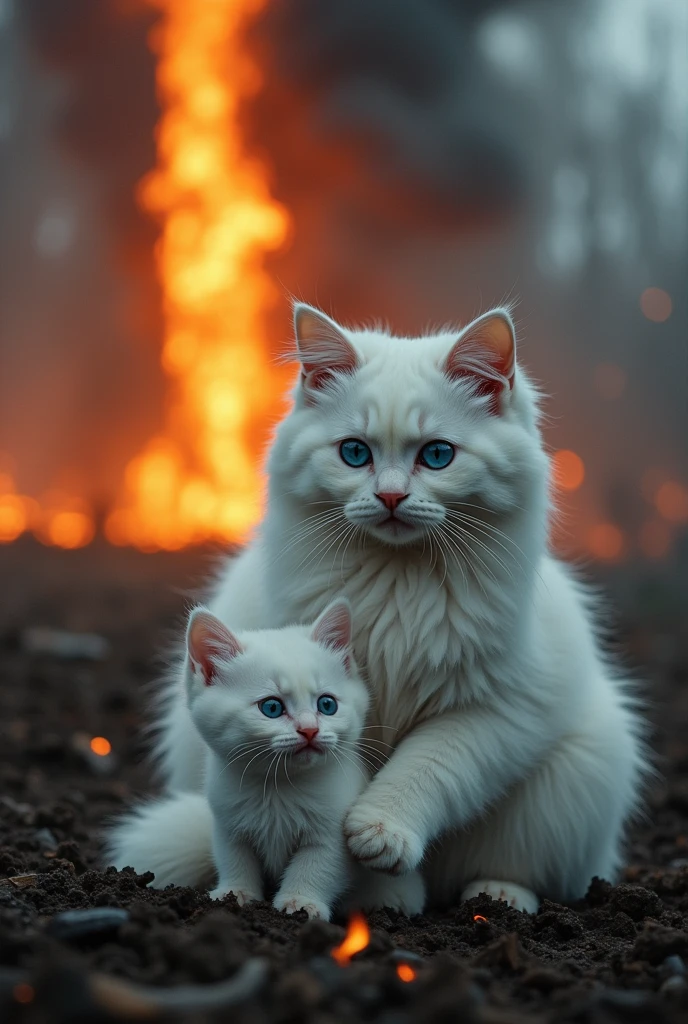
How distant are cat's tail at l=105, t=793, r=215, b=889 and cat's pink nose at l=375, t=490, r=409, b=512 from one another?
1.14 meters

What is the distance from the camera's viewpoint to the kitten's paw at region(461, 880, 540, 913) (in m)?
3.20

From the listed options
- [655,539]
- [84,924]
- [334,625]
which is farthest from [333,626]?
[655,539]

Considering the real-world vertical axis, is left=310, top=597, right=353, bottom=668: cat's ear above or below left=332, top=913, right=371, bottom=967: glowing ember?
above

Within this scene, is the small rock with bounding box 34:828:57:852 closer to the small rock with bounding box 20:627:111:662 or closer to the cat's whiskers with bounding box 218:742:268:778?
the cat's whiskers with bounding box 218:742:268:778

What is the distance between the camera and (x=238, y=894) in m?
2.70

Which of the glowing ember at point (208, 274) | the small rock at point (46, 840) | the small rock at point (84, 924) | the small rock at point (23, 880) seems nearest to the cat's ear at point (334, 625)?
the small rock at point (84, 924)

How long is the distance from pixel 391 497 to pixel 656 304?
7680 millimetres

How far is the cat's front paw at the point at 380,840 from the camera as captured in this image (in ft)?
8.60

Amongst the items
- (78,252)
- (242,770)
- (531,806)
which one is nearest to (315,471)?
(242,770)

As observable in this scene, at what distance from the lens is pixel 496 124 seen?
10672mm

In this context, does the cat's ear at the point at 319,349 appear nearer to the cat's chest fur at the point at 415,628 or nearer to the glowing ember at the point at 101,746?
the cat's chest fur at the point at 415,628

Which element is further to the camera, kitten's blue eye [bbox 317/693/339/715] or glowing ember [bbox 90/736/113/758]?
glowing ember [bbox 90/736/113/758]

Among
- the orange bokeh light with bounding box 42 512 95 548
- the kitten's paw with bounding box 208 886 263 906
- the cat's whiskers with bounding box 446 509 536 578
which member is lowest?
the orange bokeh light with bounding box 42 512 95 548

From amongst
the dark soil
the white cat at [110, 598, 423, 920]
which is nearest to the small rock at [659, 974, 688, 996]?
the dark soil
